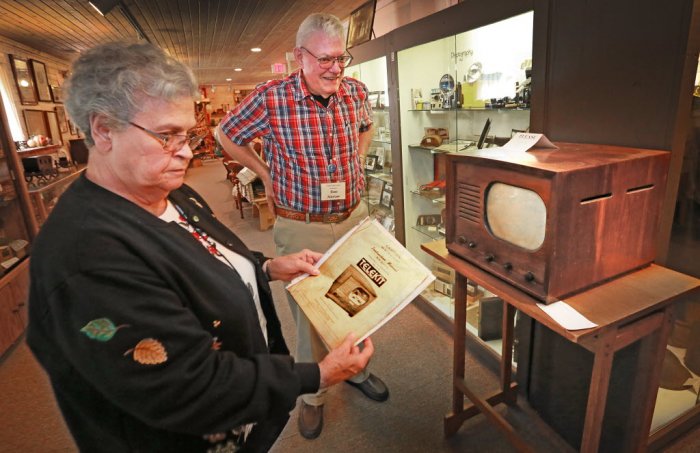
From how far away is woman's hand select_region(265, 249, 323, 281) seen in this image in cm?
123

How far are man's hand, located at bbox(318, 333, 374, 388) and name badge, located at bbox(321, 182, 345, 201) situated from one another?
3.21ft

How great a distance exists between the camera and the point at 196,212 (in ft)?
Answer: 3.42

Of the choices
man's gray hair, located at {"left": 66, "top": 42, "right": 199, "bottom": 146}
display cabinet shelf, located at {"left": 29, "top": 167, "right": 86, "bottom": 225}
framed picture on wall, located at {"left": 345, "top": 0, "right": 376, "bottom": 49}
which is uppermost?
framed picture on wall, located at {"left": 345, "top": 0, "right": 376, "bottom": 49}

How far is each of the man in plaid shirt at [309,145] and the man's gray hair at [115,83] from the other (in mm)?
1047

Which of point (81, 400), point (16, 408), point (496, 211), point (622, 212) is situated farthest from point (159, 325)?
point (16, 408)

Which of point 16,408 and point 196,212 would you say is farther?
point 16,408

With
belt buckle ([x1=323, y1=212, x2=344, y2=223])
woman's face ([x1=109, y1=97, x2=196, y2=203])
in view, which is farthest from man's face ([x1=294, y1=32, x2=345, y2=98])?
woman's face ([x1=109, y1=97, x2=196, y2=203])

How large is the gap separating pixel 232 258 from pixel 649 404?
1.40 meters

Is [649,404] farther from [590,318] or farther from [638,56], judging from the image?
[638,56]

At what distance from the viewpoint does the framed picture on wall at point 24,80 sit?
504 cm

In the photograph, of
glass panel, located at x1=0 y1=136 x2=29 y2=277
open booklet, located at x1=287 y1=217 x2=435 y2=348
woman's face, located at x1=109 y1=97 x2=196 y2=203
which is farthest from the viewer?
glass panel, located at x1=0 y1=136 x2=29 y2=277

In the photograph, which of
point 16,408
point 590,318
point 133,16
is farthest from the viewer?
point 133,16

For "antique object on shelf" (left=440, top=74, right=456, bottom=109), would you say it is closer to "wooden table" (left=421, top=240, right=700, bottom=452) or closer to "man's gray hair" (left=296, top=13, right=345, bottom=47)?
"man's gray hair" (left=296, top=13, right=345, bottom=47)

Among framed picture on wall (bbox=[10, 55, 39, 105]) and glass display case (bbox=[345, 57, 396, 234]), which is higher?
framed picture on wall (bbox=[10, 55, 39, 105])
